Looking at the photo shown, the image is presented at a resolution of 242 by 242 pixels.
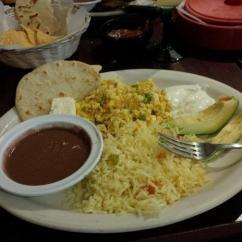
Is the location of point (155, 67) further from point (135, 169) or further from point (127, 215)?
point (127, 215)

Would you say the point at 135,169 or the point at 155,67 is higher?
the point at 135,169

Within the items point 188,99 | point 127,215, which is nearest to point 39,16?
point 188,99

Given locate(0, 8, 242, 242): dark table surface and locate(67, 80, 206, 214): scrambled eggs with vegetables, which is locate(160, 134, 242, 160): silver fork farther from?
locate(0, 8, 242, 242): dark table surface

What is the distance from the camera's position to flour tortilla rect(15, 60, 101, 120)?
6.16 feet

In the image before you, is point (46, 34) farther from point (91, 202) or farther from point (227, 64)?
point (91, 202)

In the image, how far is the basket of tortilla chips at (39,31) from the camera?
2.09 meters

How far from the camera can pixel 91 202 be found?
1.30 metres

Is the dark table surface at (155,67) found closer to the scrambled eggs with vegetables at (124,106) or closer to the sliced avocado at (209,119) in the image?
the sliced avocado at (209,119)

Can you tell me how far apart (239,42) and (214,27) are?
17 cm

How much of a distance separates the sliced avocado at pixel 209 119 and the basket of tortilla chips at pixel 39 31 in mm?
867

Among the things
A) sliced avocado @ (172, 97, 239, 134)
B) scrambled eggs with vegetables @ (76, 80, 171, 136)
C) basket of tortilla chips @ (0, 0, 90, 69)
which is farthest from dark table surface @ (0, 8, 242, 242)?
scrambled eggs with vegetables @ (76, 80, 171, 136)

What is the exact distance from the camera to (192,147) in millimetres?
1446

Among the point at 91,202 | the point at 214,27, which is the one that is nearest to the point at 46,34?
the point at 214,27

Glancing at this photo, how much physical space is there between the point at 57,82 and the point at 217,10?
42.6 inches
